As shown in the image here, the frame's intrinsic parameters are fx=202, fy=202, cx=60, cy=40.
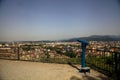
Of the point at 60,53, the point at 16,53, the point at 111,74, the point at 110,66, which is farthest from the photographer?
the point at 16,53

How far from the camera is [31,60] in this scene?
1338cm

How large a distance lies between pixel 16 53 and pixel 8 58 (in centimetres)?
84

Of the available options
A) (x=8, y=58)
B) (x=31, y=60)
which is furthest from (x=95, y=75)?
(x=8, y=58)

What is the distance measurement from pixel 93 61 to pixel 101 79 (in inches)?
128

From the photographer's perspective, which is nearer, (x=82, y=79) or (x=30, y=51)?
(x=82, y=79)

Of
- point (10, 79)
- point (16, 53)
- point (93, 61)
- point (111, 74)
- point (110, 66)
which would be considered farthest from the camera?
point (16, 53)

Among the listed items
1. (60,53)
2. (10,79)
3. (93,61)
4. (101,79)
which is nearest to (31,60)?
(60,53)

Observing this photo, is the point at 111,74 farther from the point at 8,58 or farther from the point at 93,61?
the point at 8,58

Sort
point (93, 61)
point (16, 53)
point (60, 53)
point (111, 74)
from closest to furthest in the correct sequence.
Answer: point (111, 74), point (93, 61), point (60, 53), point (16, 53)

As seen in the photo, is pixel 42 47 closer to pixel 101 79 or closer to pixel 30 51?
pixel 30 51

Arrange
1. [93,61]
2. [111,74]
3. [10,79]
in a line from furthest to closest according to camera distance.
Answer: [93,61], [111,74], [10,79]

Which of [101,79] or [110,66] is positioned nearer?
[101,79]

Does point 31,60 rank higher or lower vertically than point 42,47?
lower

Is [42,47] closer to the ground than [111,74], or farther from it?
farther from it
